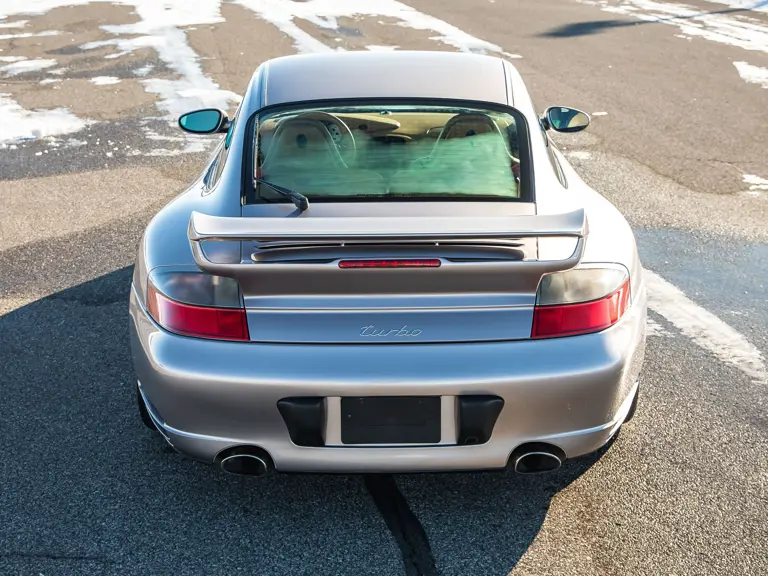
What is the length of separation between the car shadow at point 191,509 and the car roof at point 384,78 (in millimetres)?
1524

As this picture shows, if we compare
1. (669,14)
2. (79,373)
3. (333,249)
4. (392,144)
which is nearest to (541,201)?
(392,144)

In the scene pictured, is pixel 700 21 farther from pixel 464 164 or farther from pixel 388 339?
pixel 388 339

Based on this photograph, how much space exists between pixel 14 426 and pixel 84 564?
43.9 inches

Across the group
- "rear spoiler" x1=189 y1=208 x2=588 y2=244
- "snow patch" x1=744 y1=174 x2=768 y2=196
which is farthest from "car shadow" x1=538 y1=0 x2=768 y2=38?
"rear spoiler" x1=189 y1=208 x2=588 y2=244

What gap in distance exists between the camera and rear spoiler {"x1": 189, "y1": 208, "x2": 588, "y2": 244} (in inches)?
115

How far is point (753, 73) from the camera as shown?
12016 mm

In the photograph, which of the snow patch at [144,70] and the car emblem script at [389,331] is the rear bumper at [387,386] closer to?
the car emblem script at [389,331]

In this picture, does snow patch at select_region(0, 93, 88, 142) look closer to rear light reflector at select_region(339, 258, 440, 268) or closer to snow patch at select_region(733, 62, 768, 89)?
rear light reflector at select_region(339, 258, 440, 268)

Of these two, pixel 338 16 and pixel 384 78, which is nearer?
pixel 384 78

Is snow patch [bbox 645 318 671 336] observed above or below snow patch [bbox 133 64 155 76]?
above

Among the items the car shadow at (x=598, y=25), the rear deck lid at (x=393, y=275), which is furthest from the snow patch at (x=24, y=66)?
the rear deck lid at (x=393, y=275)

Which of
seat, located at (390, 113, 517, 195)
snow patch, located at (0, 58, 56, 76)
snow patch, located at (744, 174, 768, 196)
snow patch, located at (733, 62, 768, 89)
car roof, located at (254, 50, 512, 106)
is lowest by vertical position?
snow patch, located at (0, 58, 56, 76)

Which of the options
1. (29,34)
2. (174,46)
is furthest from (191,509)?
(29,34)

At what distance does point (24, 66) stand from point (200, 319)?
10.8 m
